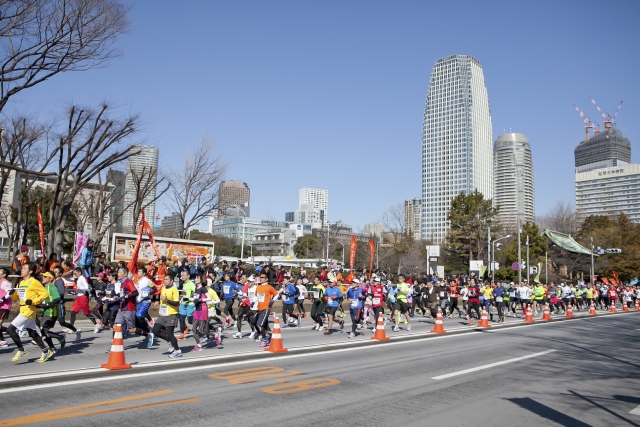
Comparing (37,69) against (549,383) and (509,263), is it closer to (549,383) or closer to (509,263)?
(549,383)

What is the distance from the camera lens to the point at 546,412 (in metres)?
8.05

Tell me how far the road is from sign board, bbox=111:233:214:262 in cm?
2288

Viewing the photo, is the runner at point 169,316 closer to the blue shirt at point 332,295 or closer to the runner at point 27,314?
the runner at point 27,314

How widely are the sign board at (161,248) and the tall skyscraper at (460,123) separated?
6227 inches

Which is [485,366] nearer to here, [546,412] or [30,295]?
[546,412]

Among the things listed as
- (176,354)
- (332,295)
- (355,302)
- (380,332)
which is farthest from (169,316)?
(355,302)

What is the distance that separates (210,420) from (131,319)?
6.50 metres

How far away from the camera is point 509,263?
2805 inches

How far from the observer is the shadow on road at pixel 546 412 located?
7.49 meters

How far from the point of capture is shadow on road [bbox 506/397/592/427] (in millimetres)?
7488

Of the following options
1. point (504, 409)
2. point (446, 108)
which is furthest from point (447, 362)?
point (446, 108)

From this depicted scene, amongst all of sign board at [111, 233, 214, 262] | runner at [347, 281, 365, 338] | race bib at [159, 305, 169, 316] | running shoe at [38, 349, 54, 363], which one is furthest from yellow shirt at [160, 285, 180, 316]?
sign board at [111, 233, 214, 262]

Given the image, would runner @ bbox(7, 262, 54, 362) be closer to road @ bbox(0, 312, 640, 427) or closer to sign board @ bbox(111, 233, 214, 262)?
road @ bbox(0, 312, 640, 427)

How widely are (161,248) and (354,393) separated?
94.5 ft
